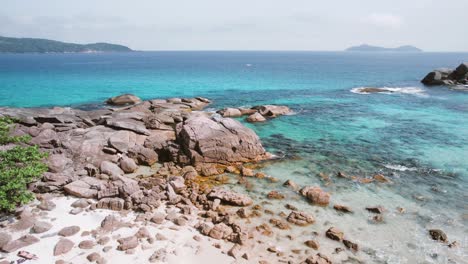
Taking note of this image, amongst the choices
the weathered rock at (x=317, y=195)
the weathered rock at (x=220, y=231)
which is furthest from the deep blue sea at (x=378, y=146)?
the weathered rock at (x=220, y=231)

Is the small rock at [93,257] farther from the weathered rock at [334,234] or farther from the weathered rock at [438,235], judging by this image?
the weathered rock at [438,235]

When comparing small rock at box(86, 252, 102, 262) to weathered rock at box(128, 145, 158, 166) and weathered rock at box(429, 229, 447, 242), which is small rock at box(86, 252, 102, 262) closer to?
weathered rock at box(128, 145, 158, 166)

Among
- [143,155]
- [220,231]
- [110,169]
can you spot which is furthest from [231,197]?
[143,155]

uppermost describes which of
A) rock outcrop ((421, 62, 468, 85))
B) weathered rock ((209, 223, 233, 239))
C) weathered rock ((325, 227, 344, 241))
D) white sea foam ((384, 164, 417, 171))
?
rock outcrop ((421, 62, 468, 85))

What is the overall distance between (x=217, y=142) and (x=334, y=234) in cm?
1372

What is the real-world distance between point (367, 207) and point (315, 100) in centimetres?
4079

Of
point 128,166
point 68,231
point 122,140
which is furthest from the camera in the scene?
point 122,140

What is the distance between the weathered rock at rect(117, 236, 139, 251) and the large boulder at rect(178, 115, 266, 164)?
1151 cm

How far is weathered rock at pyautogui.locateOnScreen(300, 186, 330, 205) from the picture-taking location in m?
21.1

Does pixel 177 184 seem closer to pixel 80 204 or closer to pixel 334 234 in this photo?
pixel 80 204

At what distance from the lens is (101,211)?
1862cm

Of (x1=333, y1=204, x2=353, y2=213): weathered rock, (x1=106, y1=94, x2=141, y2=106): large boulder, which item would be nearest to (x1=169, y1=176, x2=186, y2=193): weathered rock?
(x1=333, y1=204, x2=353, y2=213): weathered rock

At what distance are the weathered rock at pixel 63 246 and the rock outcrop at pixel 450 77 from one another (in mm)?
Result: 84455

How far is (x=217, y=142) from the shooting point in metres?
27.9
